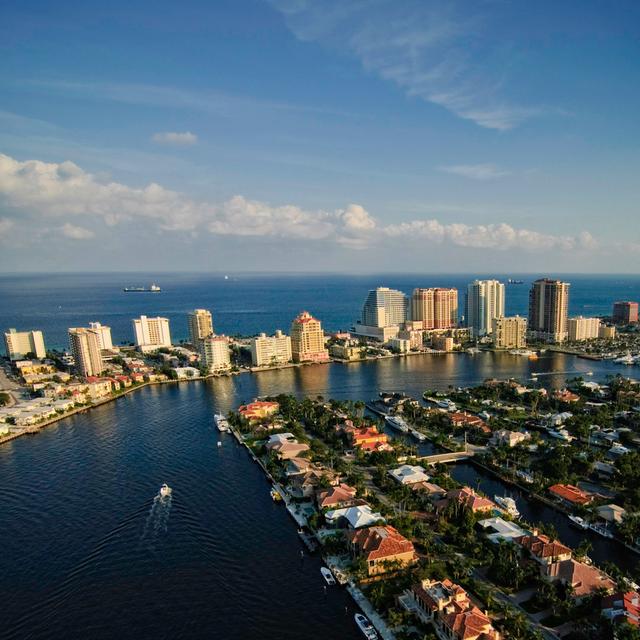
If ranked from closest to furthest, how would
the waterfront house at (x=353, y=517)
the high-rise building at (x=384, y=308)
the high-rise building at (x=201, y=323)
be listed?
the waterfront house at (x=353, y=517) → the high-rise building at (x=201, y=323) → the high-rise building at (x=384, y=308)

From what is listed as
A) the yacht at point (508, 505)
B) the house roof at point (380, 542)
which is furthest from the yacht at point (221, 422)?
the yacht at point (508, 505)

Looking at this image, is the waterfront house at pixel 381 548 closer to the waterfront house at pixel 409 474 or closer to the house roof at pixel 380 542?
the house roof at pixel 380 542

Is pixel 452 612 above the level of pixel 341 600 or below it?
above

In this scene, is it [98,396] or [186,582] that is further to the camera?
[98,396]

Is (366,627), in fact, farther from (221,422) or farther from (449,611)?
(221,422)

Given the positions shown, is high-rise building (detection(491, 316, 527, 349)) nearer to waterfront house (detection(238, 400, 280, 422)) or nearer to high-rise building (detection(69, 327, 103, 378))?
waterfront house (detection(238, 400, 280, 422))

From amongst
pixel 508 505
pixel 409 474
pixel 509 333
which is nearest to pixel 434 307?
pixel 509 333

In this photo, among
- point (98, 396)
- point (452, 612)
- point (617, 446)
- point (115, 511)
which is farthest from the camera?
point (98, 396)

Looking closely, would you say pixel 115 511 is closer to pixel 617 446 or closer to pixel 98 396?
pixel 98 396

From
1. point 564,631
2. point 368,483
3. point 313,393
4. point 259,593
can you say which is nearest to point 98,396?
point 313,393
